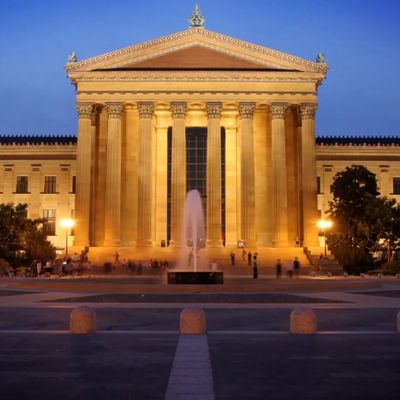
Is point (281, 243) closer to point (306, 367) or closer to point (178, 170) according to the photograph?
point (178, 170)

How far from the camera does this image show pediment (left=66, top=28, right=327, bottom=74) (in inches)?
2480

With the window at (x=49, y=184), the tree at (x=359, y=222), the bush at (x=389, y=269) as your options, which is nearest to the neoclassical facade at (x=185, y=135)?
the tree at (x=359, y=222)

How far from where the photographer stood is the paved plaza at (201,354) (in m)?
9.09

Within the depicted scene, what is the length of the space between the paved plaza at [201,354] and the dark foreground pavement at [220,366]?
0.02 meters

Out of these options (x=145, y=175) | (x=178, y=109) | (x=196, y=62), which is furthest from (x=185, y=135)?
(x=196, y=62)

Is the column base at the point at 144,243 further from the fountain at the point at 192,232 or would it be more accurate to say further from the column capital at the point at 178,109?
A: the column capital at the point at 178,109

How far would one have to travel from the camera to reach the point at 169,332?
15.2 meters

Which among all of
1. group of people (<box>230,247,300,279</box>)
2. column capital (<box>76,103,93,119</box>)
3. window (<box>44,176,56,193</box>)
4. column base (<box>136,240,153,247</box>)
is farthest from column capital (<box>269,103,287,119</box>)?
window (<box>44,176,56,193</box>)

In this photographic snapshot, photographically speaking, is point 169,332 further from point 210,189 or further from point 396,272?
point 210,189

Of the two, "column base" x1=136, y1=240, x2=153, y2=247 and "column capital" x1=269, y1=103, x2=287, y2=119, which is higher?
"column capital" x1=269, y1=103, x2=287, y2=119

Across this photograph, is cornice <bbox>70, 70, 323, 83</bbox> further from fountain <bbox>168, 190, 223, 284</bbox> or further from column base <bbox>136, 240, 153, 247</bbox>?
column base <bbox>136, 240, 153, 247</bbox>

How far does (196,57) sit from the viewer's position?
211ft

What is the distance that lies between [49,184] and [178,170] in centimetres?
2169

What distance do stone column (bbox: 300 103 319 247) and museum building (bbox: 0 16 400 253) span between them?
99 mm
